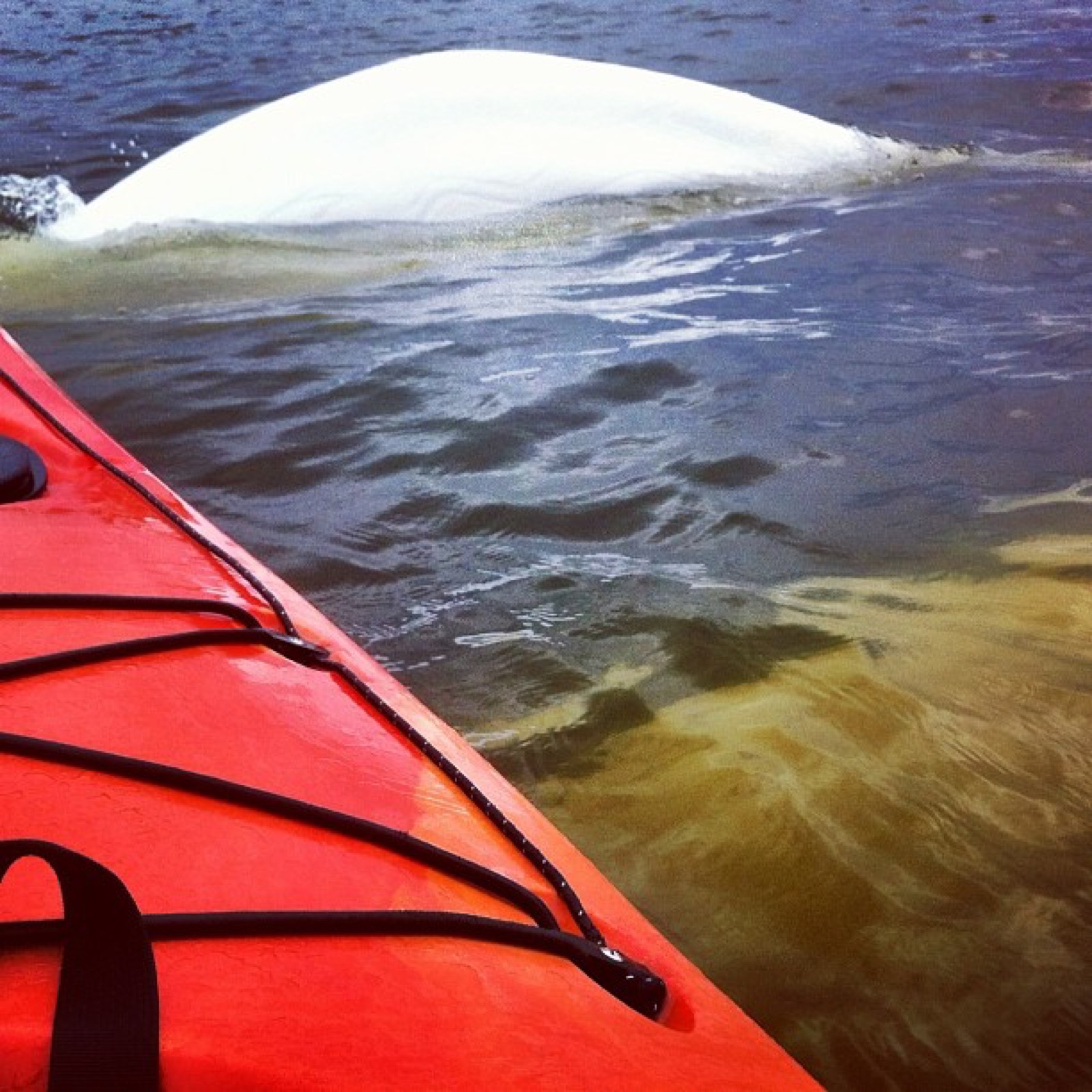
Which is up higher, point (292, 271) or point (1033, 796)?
point (292, 271)

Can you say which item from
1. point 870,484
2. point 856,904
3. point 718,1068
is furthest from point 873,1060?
point 870,484

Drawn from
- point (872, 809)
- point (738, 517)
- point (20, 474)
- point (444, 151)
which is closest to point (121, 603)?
point (20, 474)

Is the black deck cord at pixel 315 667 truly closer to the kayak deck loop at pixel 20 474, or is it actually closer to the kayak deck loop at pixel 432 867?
the kayak deck loop at pixel 432 867

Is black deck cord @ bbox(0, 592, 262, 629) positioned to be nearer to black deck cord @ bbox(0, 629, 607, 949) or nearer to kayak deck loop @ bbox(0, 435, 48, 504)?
black deck cord @ bbox(0, 629, 607, 949)

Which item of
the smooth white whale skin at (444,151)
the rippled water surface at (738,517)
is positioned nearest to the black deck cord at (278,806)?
the rippled water surface at (738,517)

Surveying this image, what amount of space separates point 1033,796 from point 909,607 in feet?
1.75

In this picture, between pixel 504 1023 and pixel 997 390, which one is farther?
pixel 997 390

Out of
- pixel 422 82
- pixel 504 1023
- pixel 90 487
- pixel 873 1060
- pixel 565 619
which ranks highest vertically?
pixel 422 82

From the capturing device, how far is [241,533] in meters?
2.47

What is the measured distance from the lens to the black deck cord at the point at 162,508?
1.57m

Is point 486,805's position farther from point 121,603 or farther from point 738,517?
point 738,517

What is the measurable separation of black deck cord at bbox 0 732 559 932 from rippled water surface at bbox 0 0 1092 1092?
1.40ft

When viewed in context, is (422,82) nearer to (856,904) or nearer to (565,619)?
(565,619)

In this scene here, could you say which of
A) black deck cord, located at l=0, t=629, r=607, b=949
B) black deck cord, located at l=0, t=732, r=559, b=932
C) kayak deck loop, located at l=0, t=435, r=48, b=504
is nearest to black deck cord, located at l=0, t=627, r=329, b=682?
black deck cord, located at l=0, t=629, r=607, b=949
